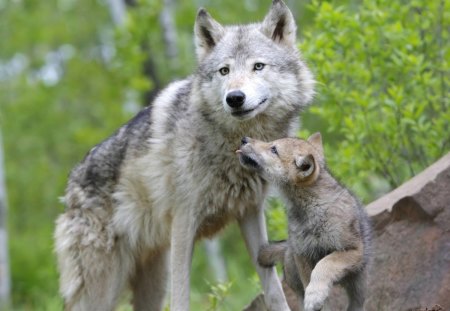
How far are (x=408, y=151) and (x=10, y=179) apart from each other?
16.8m

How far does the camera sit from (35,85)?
2462cm

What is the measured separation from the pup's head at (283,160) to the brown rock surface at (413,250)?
0.95 m

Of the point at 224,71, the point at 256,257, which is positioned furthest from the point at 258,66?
the point at 256,257

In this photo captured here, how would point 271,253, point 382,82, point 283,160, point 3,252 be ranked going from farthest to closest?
point 3,252, point 382,82, point 271,253, point 283,160

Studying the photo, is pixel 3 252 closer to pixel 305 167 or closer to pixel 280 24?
pixel 280 24

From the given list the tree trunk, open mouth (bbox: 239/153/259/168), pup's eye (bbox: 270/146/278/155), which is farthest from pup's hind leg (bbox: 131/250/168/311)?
the tree trunk

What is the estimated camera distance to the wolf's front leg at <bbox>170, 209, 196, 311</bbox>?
677cm

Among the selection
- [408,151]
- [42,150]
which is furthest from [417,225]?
[42,150]

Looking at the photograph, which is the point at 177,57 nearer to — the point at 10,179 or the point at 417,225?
the point at 10,179

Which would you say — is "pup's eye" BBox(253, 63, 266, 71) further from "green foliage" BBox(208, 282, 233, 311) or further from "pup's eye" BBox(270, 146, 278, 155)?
"green foliage" BBox(208, 282, 233, 311)

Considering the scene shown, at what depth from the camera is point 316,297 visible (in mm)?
5418

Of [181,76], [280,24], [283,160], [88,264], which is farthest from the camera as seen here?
[181,76]

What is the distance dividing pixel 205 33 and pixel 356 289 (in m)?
2.49

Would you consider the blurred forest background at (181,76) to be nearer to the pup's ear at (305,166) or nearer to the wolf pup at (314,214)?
the wolf pup at (314,214)
